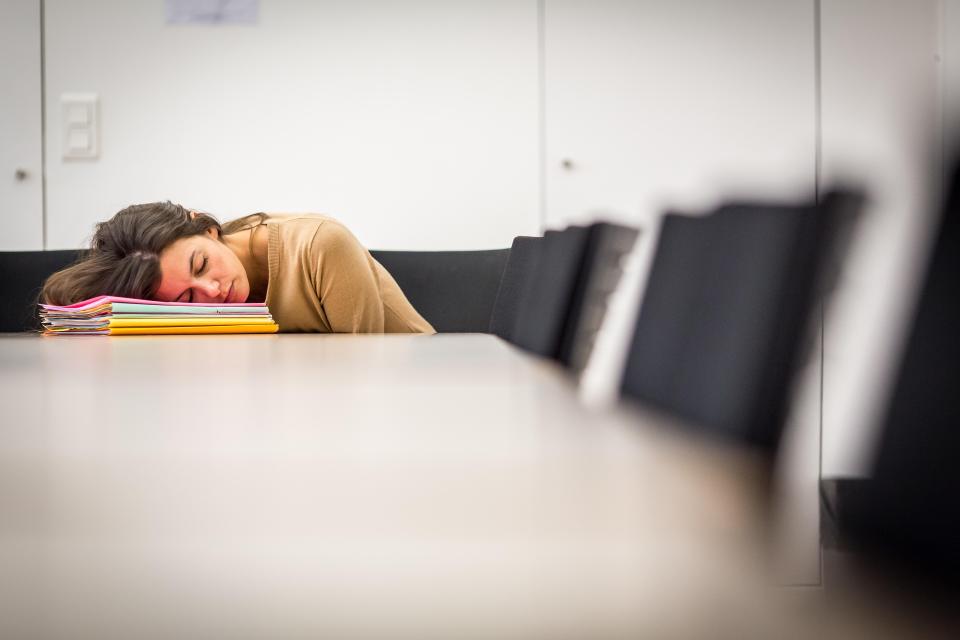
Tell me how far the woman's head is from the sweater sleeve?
18cm

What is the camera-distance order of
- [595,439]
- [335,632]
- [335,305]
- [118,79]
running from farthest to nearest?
1. [118,79]
2. [335,305]
3. [595,439]
4. [335,632]

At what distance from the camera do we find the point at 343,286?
6.29 feet

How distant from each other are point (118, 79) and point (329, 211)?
0.78 metres

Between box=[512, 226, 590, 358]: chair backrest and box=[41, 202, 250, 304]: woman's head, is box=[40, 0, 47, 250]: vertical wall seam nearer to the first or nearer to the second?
box=[41, 202, 250, 304]: woman's head

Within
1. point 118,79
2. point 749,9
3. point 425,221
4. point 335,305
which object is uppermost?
point 749,9

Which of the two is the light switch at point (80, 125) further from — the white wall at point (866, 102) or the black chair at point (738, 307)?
the black chair at point (738, 307)

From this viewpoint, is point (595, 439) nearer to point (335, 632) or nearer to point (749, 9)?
point (335, 632)

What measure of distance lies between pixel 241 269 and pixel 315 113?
105 cm

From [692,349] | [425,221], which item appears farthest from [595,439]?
[425,221]

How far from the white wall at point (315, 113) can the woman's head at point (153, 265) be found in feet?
3.14

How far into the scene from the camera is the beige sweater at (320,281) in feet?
6.31

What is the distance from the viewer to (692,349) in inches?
21.4

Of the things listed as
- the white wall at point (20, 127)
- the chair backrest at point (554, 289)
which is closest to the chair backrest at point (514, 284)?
the chair backrest at point (554, 289)

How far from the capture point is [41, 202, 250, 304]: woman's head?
1771 millimetres
